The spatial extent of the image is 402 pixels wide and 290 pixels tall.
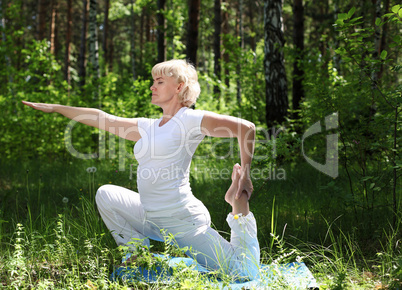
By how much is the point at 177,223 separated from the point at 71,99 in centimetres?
708

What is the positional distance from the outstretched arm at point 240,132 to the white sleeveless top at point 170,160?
0.10m

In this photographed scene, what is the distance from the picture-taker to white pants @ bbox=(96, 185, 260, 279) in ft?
9.15

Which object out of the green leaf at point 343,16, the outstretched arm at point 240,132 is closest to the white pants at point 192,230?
the outstretched arm at point 240,132

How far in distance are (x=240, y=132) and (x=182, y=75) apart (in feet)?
2.23

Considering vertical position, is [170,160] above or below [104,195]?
above

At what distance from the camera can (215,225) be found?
3994 millimetres

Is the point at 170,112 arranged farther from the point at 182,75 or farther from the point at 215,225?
the point at 215,225

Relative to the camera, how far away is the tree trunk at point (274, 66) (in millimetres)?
7375

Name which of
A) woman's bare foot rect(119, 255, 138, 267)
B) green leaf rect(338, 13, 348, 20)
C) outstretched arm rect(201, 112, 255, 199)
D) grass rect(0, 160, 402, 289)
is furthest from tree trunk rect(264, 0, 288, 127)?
woman's bare foot rect(119, 255, 138, 267)

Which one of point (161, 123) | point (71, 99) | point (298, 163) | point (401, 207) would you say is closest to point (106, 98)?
point (71, 99)

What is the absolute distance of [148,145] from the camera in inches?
110

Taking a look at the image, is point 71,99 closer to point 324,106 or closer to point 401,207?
point 324,106

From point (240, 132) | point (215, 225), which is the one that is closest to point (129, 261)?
point (240, 132)

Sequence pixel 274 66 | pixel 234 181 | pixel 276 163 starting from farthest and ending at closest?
1. pixel 274 66
2. pixel 276 163
3. pixel 234 181
